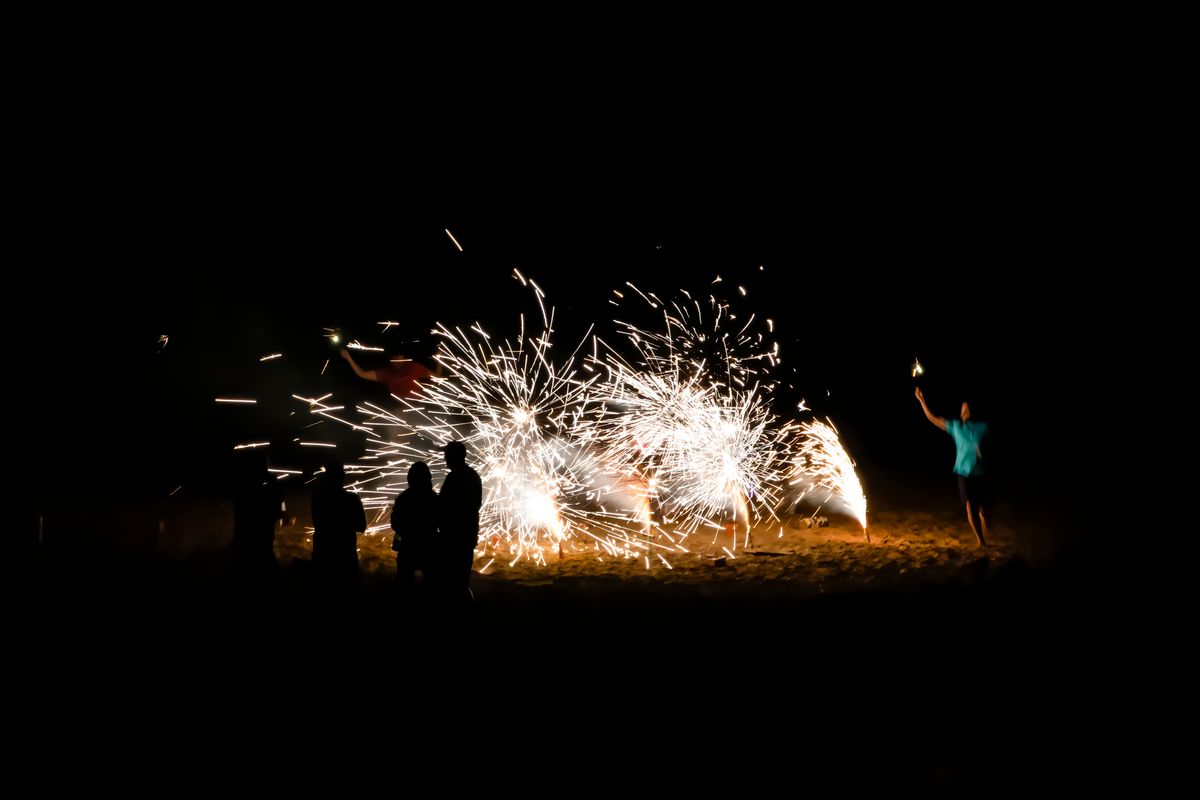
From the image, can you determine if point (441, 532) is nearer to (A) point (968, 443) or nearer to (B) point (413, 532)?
(B) point (413, 532)

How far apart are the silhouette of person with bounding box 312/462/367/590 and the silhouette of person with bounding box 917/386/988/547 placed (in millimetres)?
6532

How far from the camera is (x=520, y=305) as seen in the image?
67.7 feet

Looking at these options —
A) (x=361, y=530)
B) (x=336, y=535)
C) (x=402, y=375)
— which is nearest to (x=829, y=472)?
(x=402, y=375)

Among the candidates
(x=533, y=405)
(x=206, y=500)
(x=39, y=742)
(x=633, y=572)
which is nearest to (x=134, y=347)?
(x=206, y=500)

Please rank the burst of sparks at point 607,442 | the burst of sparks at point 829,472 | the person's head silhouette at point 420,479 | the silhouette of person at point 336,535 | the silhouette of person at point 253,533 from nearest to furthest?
the silhouette of person at point 336,535
the silhouette of person at point 253,533
the person's head silhouette at point 420,479
the burst of sparks at point 607,442
the burst of sparks at point 829,472

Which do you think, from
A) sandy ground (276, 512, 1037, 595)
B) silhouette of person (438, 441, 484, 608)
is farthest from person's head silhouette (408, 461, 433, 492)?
sandy ground (276, 512, 1037, 595)

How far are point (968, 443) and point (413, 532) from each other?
6.19m

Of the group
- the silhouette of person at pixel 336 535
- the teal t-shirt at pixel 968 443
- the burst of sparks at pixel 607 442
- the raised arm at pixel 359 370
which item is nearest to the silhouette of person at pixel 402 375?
the raised arm at pixel 359 370

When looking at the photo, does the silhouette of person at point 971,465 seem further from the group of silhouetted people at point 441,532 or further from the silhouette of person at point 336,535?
the silhouette of person at point 336,535

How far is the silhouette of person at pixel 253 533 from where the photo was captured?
6.53 m

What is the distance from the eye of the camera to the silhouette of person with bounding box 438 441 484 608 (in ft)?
21.1

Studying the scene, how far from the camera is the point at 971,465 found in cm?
952

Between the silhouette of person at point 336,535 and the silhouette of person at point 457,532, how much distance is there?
0.61 metres

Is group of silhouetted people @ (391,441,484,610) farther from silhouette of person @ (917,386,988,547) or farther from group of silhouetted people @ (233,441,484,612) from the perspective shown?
silhouette of person @ (917,386,988,547)
